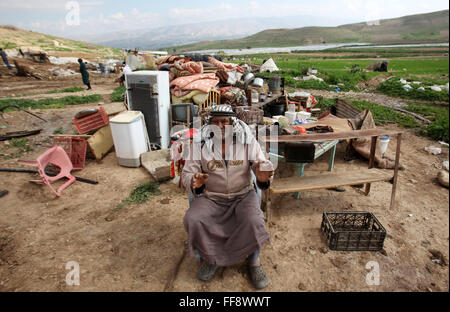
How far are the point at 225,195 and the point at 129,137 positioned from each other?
296 centimetres

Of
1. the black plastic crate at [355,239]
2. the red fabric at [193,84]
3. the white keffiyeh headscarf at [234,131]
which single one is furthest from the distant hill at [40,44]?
the black plastic crate at [355,239]

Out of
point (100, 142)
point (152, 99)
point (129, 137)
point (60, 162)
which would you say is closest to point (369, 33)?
point (152, 99)

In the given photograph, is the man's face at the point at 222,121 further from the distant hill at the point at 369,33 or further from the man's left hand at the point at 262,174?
the distant hill at the point at 369,33

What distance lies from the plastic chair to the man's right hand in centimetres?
374

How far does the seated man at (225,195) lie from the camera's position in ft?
7.84

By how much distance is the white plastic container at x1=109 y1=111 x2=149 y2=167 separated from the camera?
15.7 ft

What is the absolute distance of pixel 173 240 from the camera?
10.2ft

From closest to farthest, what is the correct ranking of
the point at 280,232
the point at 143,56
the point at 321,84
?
1. the point at 280,232
2. the point at 143,56
3. the point at 321,84

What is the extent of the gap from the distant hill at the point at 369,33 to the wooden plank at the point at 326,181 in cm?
175

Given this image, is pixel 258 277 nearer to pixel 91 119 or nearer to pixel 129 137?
pixel 129 137

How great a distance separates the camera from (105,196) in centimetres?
413

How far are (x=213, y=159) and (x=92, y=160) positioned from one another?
12.8 ft
